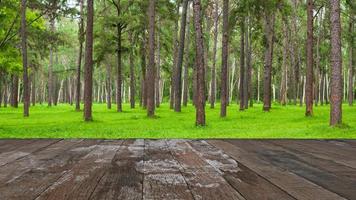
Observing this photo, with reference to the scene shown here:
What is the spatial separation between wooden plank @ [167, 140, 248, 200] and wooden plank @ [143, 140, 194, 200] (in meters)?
0.07

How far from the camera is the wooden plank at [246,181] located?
9.10ft

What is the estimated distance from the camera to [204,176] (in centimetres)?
342

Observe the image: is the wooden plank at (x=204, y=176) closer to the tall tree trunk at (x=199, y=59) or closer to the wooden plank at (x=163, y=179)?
the wooden plank at (x=163, y=179)

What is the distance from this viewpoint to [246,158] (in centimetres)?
466

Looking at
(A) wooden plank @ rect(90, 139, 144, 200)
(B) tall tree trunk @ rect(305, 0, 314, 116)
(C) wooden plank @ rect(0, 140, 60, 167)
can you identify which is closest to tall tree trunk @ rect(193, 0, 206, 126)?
(B) tall tree trunk @ rect(305, 0, 314, 116)

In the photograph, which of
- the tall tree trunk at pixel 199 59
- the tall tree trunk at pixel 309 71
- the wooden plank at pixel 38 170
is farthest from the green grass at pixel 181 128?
the wooden plank at pixel 38 170

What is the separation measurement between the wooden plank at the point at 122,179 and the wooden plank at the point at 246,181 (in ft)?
2.49

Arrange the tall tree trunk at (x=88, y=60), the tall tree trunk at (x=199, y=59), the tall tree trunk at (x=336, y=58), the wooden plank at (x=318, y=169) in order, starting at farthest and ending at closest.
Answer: the tall tree trunk at (x=88, y=60), the tall tree trunk at (x=199, y=59), the tall tree trunk at (x=336, y=58), the wooden plank at (x=318, y=169)

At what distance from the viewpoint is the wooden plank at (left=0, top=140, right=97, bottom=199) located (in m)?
2.82

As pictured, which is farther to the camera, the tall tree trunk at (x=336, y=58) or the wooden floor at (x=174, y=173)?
the tall tree trunk at (x=336, y=58)

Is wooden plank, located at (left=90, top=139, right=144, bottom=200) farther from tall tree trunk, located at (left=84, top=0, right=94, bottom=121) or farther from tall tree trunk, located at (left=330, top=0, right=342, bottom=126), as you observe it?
tall tree trunk, located at (left=84, top=0, right=94, bottom=121)

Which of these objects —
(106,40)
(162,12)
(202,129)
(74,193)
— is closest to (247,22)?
(162,12)

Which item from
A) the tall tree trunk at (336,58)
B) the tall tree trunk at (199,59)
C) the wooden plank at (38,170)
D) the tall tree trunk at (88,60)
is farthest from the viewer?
the tall tree trunk at (88,60)

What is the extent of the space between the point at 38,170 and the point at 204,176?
1.57 metres
